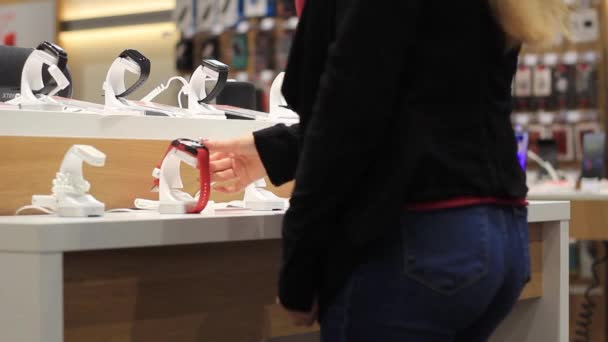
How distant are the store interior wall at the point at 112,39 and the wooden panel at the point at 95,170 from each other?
473cm

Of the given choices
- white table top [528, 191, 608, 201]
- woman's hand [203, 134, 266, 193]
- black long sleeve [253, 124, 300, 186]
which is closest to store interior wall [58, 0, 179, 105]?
white table top [528, 191, 608, 201]

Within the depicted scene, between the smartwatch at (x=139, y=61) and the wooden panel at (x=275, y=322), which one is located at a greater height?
the smartwatch at (x=139, y=61)

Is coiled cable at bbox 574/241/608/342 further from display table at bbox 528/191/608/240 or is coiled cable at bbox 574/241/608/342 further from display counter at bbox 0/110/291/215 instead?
display counter at bbox 0/110/291/215

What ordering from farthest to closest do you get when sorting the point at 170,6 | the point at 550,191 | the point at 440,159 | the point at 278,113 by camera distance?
the point at 170,6
the point at 550,191
the point at 278,113
the point at 440,159

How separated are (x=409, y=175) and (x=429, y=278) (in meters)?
0.12

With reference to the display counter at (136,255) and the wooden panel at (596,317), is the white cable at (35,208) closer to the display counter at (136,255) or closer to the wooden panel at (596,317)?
the display counter at (136,255)

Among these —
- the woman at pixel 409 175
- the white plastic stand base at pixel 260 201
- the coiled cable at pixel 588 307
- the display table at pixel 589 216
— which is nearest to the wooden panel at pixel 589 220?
the display table at pixel 589 216

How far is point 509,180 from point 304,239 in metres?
0.26

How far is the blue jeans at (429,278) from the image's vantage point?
114 centimetres

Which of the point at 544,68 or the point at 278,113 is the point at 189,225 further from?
the point at 544,68

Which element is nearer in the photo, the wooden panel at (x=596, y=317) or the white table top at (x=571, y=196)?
the white table top at (x=571, y=196)

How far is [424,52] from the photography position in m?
1.18

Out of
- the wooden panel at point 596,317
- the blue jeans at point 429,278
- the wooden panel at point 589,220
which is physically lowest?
the wooden panel at point 596,317

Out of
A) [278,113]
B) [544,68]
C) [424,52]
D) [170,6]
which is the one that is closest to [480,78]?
[424,52]
